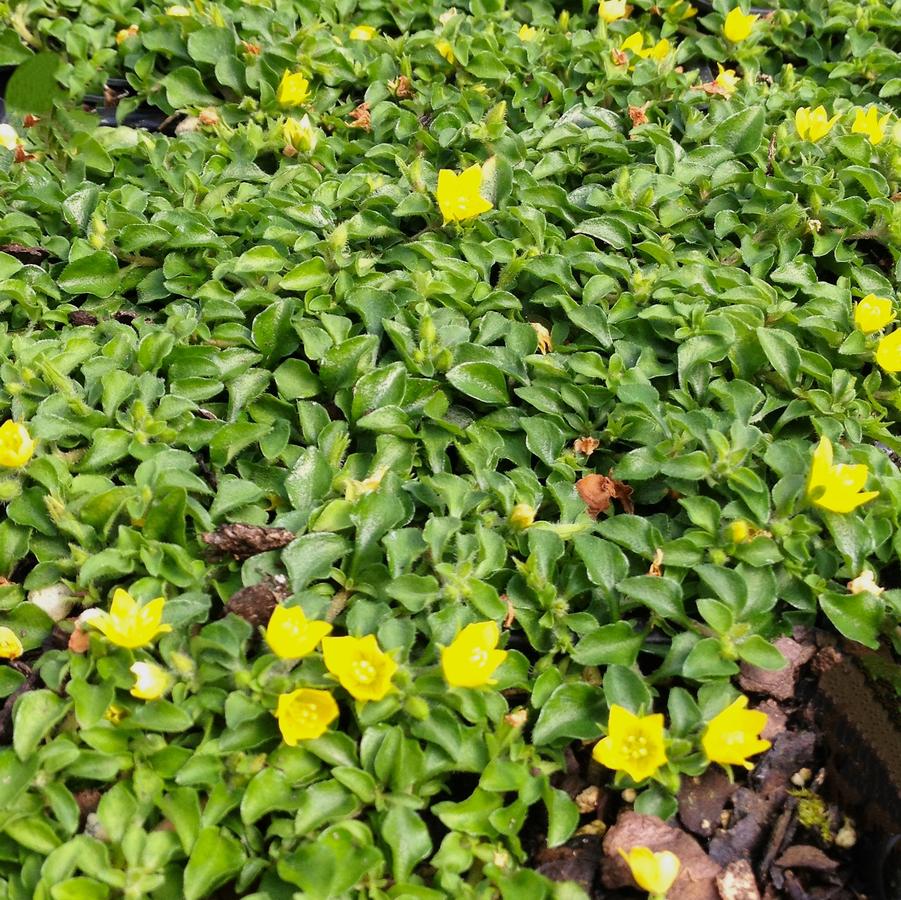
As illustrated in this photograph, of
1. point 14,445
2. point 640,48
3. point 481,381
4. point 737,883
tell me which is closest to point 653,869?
point 737,883

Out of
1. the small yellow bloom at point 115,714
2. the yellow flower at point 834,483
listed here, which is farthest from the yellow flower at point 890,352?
the small yellow bloom at point 115,714

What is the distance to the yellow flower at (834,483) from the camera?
2.40m

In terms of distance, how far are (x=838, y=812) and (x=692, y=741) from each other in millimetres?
446

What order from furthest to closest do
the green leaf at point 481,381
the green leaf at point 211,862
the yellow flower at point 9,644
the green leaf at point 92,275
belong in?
the green leaf at point 92,275 → the green leaf at point 481,381 → the yellow flower at point 9,644 → the green leaf at point 211,862

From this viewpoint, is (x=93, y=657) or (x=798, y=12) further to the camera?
(x=798, y=12)

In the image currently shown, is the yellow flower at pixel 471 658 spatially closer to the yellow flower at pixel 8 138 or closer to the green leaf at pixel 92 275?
the green leaf at pixel 92 275

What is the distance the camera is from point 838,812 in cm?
231

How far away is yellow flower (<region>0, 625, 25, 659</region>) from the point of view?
7.52 feet

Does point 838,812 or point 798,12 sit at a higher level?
point 798,12

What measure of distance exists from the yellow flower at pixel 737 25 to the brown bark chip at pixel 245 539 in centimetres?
308

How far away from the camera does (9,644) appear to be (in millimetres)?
2299

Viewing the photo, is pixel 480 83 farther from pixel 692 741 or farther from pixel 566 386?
pixel 692 741

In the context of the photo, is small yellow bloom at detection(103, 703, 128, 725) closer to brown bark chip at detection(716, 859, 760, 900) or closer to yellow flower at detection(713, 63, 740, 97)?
brown bark chip at detection(716, 859, 760, 900)

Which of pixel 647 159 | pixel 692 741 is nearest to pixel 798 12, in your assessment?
pixel 647 159
